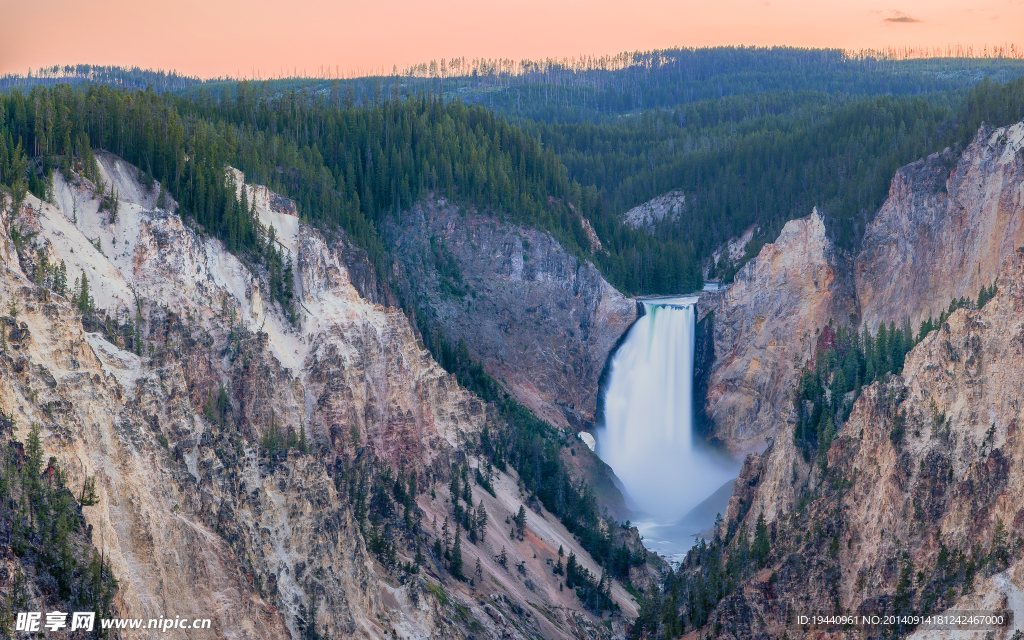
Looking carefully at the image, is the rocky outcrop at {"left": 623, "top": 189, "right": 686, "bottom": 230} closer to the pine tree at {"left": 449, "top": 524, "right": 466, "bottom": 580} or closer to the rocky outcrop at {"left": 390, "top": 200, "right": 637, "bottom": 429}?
the rocky outcrop at {"left": 390, "top": 200, "right": 637, "bottom": 429}

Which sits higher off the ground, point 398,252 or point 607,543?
point 398,252

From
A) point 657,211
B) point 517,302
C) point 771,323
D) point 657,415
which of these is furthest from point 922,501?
point 657,211

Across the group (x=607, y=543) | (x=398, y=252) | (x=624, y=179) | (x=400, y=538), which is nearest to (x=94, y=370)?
(x=400, y=538)

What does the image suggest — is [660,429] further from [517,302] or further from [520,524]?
[520,524]

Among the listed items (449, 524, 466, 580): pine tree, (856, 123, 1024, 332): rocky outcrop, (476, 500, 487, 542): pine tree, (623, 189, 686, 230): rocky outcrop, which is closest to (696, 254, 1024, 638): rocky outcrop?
(449, 524, 466, 580): pine tree

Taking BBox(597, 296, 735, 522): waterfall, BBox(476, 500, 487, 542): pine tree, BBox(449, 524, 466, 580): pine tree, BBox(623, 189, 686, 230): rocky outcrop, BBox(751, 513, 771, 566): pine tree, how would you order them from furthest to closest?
1. BBox(623, 189, 686, 230): rocky outcrop
2. BBox(597, 296, 735, 522): waterfall
3. BBox(476, 500, 487, 542): pine tree
4. BBox(449, 524, 466, 580): pine tree
5. BBox(751, 513, 771, 566): pine tree

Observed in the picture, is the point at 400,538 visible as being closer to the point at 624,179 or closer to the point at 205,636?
the point at 205,636
